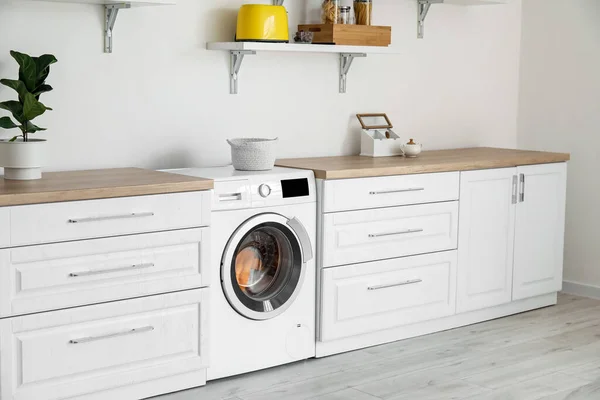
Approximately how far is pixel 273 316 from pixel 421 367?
0.66 m

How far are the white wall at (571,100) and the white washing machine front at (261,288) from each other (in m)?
2.02

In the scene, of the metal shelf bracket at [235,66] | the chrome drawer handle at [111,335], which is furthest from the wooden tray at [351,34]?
the chrome drawer handle at [111,335]

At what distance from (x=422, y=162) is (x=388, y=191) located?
324 millimetres

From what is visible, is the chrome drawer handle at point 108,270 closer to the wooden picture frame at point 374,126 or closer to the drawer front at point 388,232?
the drawer front at point 388,232

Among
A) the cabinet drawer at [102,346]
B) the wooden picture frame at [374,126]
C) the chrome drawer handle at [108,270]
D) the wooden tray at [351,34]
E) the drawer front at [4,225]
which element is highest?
the wooden tray at [351,34]

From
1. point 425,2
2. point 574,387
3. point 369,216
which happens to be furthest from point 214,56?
point 574,387

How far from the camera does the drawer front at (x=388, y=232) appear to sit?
138 inches

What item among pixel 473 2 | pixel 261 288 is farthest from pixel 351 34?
pixel 261 288

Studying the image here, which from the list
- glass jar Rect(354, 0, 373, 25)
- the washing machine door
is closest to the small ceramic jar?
glass jar Rect(354, 0, 373, 25)

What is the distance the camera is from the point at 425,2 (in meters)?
4.39

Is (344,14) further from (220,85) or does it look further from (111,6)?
(111,6)

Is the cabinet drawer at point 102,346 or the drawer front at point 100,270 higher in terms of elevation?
the drawer front at point 100,270

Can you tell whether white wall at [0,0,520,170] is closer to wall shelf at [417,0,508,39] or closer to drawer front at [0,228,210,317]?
wall shelf at [417,0,508,39]

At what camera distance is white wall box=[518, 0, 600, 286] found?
4660mm
